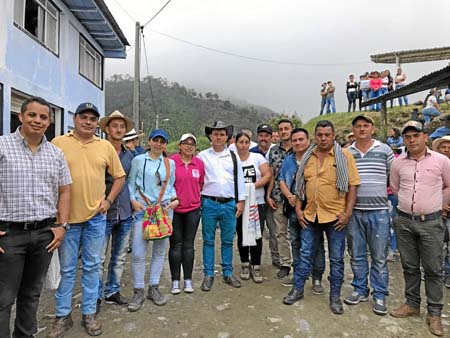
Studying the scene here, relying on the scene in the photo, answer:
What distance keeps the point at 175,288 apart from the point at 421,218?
110 inches

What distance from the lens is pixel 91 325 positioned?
10.6ft

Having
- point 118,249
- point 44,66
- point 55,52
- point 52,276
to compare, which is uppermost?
point 55,52

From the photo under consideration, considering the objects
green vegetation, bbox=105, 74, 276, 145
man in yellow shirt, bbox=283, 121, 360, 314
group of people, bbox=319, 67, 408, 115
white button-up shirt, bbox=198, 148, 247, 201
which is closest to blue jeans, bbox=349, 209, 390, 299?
man in yellow shirt, bbox=283, 121, 360, 314

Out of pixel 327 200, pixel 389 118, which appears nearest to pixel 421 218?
pixel 327 200

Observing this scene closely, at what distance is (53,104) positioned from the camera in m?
9.45

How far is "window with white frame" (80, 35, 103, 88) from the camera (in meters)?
11.7

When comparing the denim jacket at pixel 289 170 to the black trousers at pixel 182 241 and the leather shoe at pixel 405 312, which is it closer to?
the black trousers at pixel 182 241

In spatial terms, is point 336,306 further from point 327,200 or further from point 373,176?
point 373,176

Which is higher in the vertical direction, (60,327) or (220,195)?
(220,195)

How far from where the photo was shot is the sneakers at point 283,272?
4.77 m

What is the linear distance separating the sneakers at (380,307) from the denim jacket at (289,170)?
1.58 metres

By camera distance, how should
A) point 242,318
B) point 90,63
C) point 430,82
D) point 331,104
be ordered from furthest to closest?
point 331,104
point 90,63
point 430,82
point 242,318

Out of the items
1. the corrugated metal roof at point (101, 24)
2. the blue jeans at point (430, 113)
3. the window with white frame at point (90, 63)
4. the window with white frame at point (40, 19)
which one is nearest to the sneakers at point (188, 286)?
the window with white frame at point (40, 19)

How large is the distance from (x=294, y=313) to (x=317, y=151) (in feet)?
5.86
